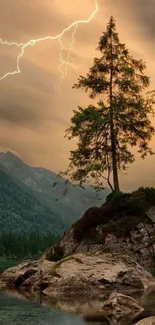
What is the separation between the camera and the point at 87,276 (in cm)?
2923

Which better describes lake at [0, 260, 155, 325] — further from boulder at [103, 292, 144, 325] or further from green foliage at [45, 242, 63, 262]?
green foliage at [45, 242, 63, 262]

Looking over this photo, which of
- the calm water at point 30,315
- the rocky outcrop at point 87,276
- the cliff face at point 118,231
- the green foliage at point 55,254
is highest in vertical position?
the cliff face at point 118,231

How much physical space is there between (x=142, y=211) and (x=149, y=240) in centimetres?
342

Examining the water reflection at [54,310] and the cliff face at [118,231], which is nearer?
the water reflection at [54,310]

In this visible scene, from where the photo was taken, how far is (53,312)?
19.8 metres

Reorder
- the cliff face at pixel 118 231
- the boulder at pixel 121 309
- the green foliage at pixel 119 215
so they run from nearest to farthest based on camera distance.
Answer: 1. the boulder at pixel 121 309
2. the cliff face at pixel 118 231
3. the green foliage at pixel 119 215

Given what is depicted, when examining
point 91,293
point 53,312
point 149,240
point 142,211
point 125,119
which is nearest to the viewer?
point 53,312

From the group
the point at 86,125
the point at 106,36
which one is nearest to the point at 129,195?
the point at 86,125

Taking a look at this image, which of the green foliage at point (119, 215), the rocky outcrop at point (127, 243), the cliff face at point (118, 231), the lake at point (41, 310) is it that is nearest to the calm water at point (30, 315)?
the lake at point (41, 310)

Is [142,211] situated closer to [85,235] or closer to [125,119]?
[85,235]

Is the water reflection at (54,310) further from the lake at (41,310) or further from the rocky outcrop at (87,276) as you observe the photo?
the rocky outcrop at (87,276)

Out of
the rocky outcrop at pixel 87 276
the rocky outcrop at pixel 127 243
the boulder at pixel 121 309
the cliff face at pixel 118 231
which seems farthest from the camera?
the cliff face at pixel 118 231

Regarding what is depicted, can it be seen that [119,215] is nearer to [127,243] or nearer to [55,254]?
[127,243]

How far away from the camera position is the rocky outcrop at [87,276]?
2881 centimetres
